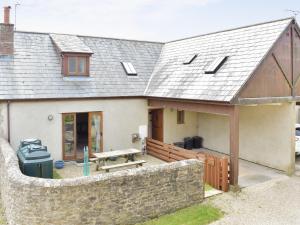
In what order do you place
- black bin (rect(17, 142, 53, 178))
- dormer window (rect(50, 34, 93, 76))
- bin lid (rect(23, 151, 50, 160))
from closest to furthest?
1. black bin (rect(17, 142, 53, 178))
2. bin lid (rect(23, 151, 50, 160))
3. dormer window (rect(50, 34, 93, 76))

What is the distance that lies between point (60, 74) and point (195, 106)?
282 inches

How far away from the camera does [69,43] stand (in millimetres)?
16469

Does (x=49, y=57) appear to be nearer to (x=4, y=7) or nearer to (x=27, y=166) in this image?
(x=4, y=7)

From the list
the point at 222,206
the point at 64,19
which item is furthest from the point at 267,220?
the point at 64,19

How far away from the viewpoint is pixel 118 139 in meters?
16.5

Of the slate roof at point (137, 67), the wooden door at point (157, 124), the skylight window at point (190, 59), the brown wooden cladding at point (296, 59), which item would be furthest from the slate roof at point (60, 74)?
the brown wooden cladding at point (296, 59)

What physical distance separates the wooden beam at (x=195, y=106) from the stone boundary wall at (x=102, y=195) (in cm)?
274

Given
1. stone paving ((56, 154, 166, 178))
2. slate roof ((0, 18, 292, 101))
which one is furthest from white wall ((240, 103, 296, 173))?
stone paving ((56, 154, 166, 178))

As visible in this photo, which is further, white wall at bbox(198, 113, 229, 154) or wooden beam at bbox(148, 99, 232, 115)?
white wall at bbox(198, 113, 229, 154)

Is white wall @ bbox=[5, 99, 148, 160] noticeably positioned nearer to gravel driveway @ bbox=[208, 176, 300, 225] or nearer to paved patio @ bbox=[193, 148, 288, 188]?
paved patio @ bbox=[193, 148, 288, 188]

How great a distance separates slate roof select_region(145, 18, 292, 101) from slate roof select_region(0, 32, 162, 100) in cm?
138

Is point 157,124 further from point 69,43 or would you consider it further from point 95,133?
point 69,43

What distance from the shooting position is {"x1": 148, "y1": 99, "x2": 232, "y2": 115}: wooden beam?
1202 cm

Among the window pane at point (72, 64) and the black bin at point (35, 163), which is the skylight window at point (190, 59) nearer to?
the window pane at point (72, 64)
